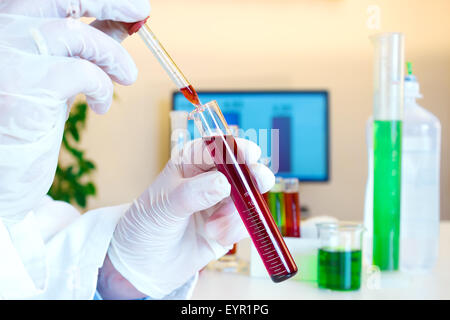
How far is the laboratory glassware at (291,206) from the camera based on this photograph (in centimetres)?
103

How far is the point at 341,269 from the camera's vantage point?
93cm

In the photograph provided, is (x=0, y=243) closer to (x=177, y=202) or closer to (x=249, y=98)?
(x=177, y=202)

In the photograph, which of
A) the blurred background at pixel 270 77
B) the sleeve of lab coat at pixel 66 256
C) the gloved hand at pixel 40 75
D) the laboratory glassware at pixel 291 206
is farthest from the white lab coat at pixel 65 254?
the blurred background at pixel 270 77

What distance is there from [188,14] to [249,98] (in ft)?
2.22

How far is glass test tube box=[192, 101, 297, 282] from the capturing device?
0.66m

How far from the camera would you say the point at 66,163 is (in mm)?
3430

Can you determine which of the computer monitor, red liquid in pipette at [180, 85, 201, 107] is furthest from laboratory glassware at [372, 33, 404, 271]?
the computer monitor

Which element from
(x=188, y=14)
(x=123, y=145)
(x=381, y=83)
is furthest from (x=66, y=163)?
(x=381, y=83)

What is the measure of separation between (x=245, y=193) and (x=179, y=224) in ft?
0.54

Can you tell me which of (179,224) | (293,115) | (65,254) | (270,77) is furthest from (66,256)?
(270,77)

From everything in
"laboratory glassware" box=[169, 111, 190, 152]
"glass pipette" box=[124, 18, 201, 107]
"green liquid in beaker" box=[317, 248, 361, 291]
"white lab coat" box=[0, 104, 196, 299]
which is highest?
"glass pipette" box=[124, 18, 201, 107]

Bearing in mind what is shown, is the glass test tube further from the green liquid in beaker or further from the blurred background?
the blurred background

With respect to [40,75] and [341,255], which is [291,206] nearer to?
[341,255]

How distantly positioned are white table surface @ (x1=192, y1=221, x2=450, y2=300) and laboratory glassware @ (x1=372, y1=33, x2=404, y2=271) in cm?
6
